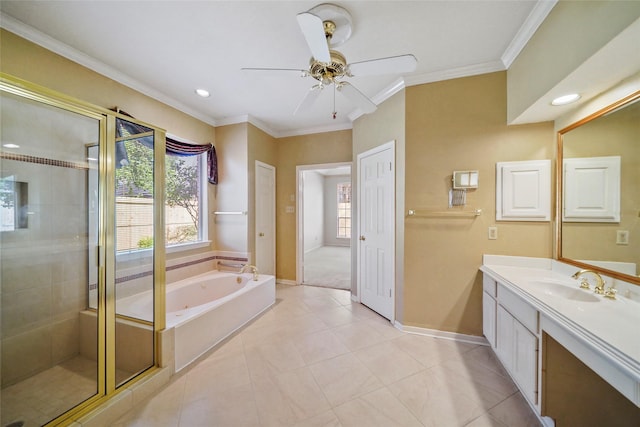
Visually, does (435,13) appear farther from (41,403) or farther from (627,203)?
(41,403)

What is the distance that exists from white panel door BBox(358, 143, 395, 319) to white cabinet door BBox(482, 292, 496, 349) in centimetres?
84

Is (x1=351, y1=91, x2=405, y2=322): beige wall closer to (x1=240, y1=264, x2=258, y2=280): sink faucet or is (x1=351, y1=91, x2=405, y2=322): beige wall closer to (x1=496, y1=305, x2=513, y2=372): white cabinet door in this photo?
(x1=496, y1=305, x2=513, y2=372): white cabinet door

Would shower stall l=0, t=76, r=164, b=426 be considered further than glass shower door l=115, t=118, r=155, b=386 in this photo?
No

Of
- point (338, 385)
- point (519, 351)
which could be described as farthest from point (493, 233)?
point (338, 385)

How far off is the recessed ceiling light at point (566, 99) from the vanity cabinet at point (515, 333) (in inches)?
56.2

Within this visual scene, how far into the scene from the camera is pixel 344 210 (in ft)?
26.8

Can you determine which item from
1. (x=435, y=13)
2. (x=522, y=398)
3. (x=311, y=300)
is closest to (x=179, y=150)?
(x=311, y=300)

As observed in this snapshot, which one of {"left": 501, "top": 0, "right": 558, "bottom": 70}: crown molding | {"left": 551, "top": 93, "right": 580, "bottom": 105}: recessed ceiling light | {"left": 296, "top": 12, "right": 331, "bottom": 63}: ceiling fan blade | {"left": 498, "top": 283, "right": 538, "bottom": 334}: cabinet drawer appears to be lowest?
{"left": 498, "top": 283, "right": 538, "bottom": 334}: cabinet drawer

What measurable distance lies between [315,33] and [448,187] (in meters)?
1.79

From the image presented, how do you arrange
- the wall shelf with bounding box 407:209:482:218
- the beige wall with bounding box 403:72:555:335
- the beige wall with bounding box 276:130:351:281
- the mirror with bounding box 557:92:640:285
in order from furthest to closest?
the beige wall with bounding box 276:130:351:281, the wall shelf with bounding box 407:209:482:218, the beige wall with bounding box 403:72:555:335, the mirror with bounding box 557:92:640:285

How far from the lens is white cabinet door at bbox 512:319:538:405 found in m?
1.38

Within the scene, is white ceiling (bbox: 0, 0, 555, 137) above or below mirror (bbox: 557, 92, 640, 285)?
above

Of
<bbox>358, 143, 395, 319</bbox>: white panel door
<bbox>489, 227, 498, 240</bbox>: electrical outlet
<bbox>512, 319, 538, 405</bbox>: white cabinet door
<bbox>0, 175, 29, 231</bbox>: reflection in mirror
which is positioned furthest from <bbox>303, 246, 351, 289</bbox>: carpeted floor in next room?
<bbox>0, 175, 29, 231</bbox>: reflection in mirror

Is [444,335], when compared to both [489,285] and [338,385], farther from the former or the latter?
[338,385]
